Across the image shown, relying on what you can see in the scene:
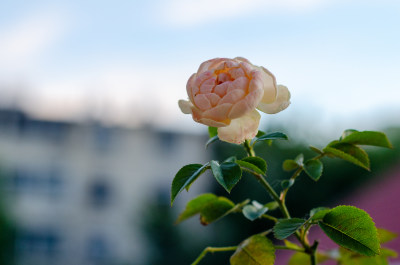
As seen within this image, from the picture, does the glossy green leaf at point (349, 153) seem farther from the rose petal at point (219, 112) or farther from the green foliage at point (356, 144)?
the rose petal at point (219, 112)

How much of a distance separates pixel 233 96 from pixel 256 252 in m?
0.13

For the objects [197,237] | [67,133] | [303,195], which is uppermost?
[67,133]

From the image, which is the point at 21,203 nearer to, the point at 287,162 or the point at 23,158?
the point at 23,158

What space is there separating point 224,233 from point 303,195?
4.27 ft

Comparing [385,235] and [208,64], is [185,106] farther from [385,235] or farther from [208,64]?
[385,235]

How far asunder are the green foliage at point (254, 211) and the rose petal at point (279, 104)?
91 millimetres

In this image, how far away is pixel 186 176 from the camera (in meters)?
0.35

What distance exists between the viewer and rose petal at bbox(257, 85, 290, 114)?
0.35 m

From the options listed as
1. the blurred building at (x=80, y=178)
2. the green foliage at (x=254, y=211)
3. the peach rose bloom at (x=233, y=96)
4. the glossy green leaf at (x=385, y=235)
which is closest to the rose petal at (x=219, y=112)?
the peach rose bloom at (x=233, y=96)

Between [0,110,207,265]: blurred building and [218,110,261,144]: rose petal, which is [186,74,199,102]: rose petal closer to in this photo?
[218,110,261,144]: rose petal

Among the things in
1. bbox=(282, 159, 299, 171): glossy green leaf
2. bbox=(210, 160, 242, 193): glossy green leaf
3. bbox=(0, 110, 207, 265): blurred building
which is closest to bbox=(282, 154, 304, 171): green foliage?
bbox=(282, 159, 299, 171): glossy green leaf

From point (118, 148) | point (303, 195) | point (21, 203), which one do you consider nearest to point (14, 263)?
point (21, 203)

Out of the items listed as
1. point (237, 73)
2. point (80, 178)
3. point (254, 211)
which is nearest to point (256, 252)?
point (254, 211)

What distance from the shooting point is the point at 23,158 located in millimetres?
10570
